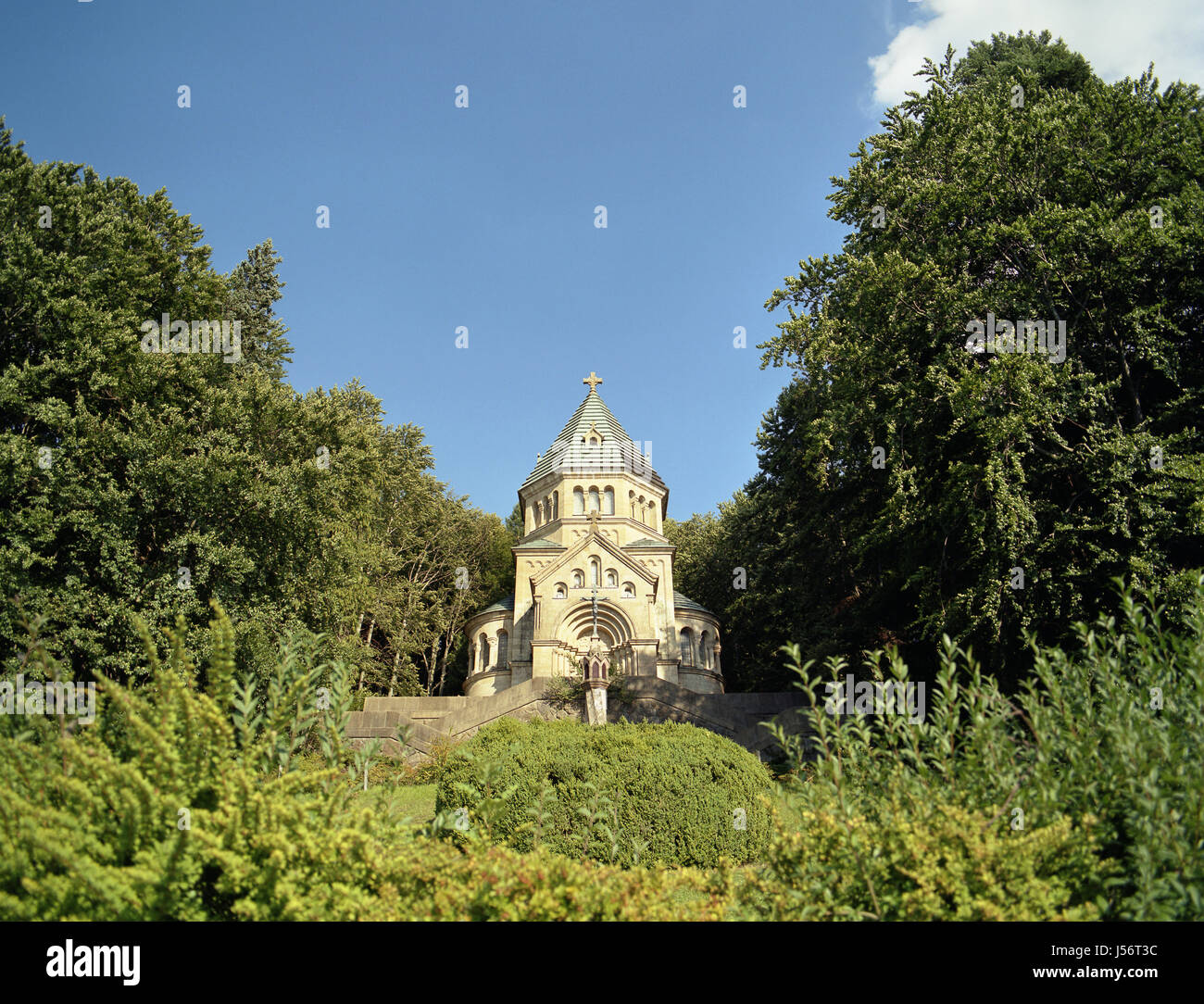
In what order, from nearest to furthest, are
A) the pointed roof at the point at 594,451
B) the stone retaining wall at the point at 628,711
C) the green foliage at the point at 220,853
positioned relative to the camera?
the green foliage at the point at 220,853 → the stone retaining wall at the point at 628,711 → the pointed roof at the point at 594,451

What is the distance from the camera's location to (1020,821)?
461 cm

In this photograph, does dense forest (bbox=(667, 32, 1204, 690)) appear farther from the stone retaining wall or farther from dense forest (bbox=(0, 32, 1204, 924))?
the stone retaining wall

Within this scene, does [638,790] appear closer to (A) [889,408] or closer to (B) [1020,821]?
(B) [1020,821]

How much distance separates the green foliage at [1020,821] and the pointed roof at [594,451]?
1369 inches

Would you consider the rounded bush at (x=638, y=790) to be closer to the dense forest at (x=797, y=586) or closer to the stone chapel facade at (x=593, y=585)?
the dense forest at (x=797, y=586)

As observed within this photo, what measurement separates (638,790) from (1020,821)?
20.6ft

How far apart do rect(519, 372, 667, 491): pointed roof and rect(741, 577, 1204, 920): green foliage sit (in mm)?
34775

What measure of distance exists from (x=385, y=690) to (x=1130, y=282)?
34.8 m

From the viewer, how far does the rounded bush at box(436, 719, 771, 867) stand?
31.7ft

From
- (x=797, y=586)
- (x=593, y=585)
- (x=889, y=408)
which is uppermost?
(x=889, y=408)

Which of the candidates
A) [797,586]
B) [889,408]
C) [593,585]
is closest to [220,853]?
[889,408]

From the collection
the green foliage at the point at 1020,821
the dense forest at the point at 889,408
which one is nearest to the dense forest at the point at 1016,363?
the dense forest at the point at 889,408

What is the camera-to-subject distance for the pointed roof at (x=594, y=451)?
40406 mm

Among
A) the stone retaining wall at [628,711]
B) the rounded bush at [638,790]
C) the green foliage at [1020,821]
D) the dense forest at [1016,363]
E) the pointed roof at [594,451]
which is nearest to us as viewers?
the green foliage at [1020,821]
